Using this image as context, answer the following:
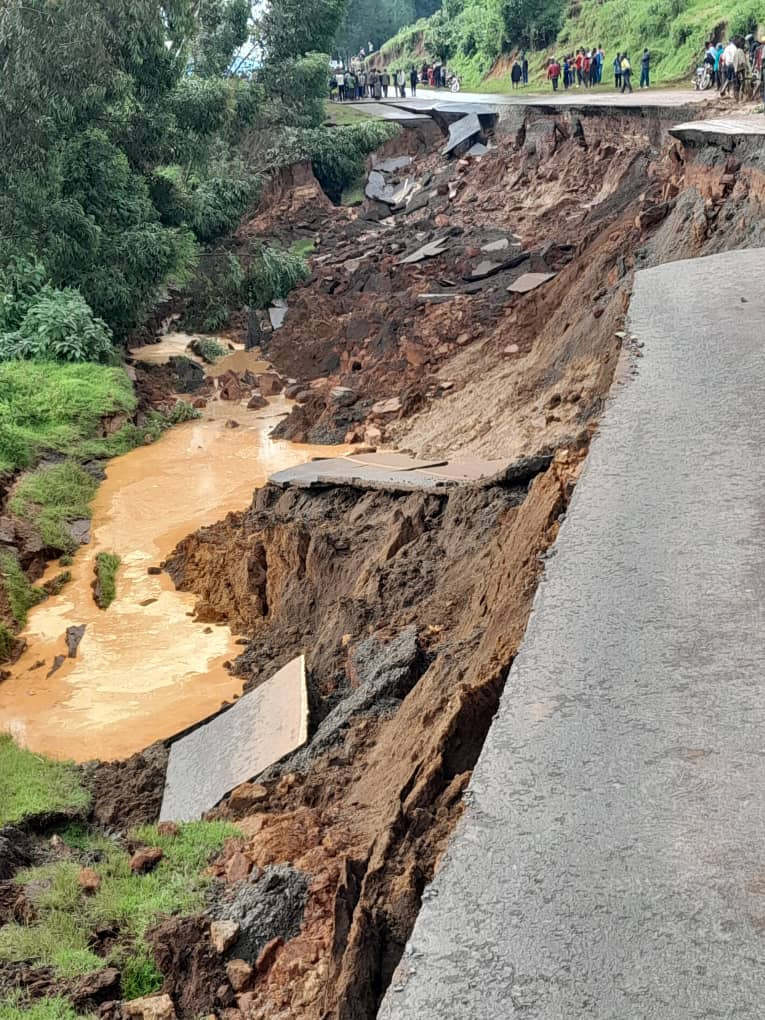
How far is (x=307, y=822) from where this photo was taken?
522cm

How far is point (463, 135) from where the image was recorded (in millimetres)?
31406

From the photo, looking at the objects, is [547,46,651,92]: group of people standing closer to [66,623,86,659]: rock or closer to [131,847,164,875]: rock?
[66,623,86,659]: rock

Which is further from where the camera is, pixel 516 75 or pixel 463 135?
pixel 516 75

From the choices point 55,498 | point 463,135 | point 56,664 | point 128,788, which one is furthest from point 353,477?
point 463,135

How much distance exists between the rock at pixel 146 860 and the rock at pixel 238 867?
1.65 ft

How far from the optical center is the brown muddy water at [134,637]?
358 inches

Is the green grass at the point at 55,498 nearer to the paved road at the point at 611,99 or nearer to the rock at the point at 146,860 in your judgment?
the rock at the point at 146,860

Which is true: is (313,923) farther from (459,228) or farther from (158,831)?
(459,228)

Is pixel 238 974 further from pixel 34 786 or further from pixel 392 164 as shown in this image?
pixel 392 164

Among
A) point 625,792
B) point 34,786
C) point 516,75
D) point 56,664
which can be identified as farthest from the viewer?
point 516,75

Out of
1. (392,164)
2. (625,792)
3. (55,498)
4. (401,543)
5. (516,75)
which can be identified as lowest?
(55,498)

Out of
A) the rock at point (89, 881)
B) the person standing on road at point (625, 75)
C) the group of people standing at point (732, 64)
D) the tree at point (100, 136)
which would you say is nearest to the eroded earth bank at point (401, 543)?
the rock at point (89, 881)

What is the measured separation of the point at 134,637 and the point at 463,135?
24526 mm

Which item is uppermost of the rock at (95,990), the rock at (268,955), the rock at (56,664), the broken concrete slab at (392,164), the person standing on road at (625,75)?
the person standing on road at (625,75)
